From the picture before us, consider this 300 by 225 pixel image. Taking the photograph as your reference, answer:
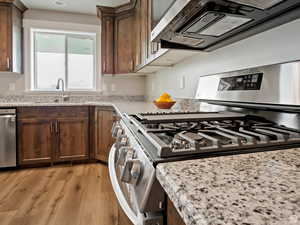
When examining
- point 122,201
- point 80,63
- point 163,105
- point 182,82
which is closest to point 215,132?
point 122,201

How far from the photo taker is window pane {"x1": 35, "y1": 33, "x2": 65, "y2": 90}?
3168 millimetres

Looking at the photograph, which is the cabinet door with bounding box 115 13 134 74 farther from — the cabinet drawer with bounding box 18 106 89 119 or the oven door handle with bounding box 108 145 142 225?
the oven door handle with bounding box 108 145 142 225

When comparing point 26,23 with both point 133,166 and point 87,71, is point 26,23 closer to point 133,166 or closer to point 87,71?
point 87,71

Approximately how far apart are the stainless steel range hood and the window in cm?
244

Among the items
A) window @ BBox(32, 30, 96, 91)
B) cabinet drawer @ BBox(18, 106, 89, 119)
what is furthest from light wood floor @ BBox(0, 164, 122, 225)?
window @ BBox(32, 30, 96, 91)

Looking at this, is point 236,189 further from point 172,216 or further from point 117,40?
point 117,40

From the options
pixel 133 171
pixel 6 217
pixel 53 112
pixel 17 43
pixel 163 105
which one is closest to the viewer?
pixel 133 171

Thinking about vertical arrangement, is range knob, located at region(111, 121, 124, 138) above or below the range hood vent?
below

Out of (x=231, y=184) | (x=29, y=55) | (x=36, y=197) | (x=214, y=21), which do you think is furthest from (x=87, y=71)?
(x=231, y=184)

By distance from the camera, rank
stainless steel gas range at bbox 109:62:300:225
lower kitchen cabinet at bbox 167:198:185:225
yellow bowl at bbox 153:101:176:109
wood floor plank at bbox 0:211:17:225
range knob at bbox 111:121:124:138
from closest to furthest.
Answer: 1. lower kitchen cabinet at bbox 167:198:185:225
2. stainless steel gas range at bbox 109:62:300:225
3. range knob at bbox 111:121:124:138
4. wood floor plank at bbox 0:211:17:225
5. yellow bowl at bbox 153:101:176:109

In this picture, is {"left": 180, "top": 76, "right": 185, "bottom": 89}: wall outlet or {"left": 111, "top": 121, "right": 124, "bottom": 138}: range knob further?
{"left": 180, "top": 76, "right": 185, "bottom": 89}: wall outlet

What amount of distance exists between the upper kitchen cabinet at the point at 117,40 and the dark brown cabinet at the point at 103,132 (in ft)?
2.26

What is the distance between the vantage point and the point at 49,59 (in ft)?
10.6

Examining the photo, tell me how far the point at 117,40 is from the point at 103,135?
1.39 m
